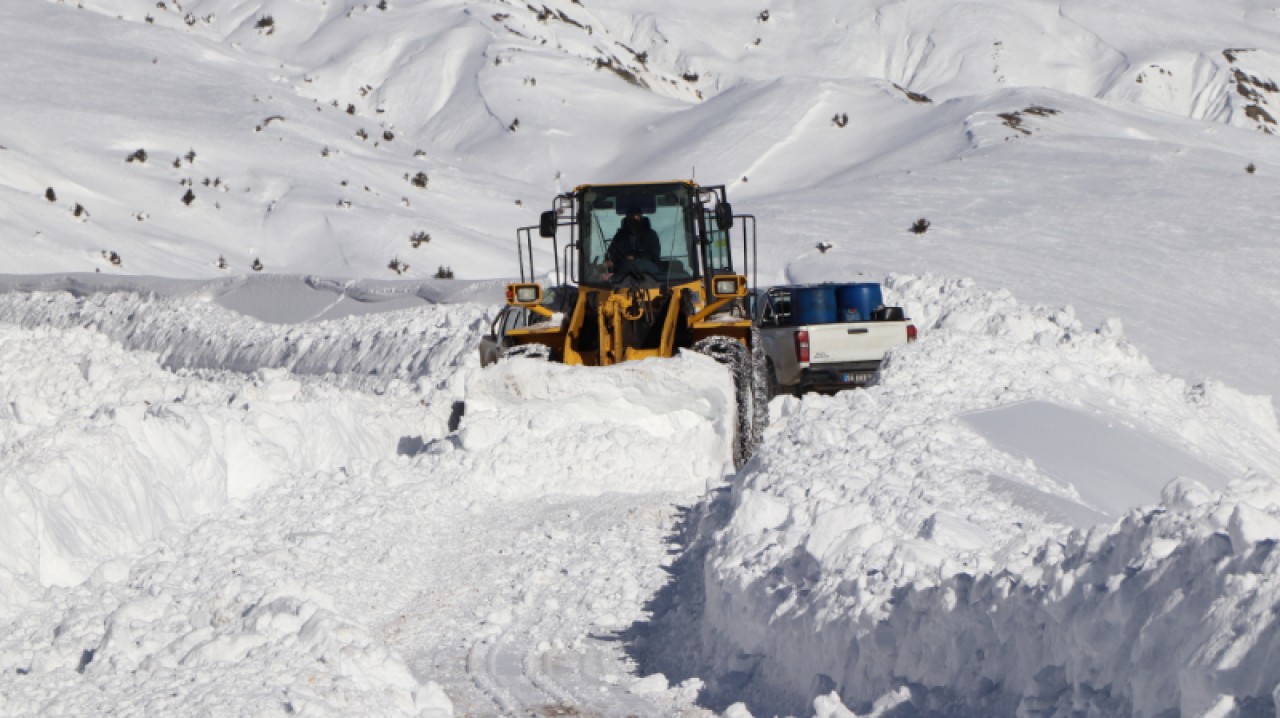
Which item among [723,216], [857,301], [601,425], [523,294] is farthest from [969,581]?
[857,301]

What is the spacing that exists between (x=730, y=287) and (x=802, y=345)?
3.09 meters

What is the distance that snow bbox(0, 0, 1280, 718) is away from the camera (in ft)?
18.9

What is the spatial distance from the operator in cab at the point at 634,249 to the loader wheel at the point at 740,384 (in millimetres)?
1125

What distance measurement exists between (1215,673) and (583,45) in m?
56.1

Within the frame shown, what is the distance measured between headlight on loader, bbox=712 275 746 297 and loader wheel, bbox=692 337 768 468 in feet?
2.10

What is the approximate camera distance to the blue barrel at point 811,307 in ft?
60.1

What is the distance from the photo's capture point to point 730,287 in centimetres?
1387

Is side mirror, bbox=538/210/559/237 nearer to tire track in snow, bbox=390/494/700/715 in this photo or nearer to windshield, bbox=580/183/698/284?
windshield, bbox=580/183/698/284

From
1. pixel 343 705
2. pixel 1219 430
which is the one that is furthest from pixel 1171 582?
pixel 1219 430

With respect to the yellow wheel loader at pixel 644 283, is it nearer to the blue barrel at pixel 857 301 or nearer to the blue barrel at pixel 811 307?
the blue barrel at pixel 811 307

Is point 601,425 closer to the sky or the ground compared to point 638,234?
closer to the ground

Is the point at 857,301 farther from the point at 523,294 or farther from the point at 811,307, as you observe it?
the point at 523,294

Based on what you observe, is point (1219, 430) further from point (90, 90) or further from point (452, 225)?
point (90, 90)

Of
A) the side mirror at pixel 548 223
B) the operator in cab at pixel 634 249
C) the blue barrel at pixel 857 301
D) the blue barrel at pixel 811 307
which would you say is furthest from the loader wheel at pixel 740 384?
the blue barrel at pixel 857 301
